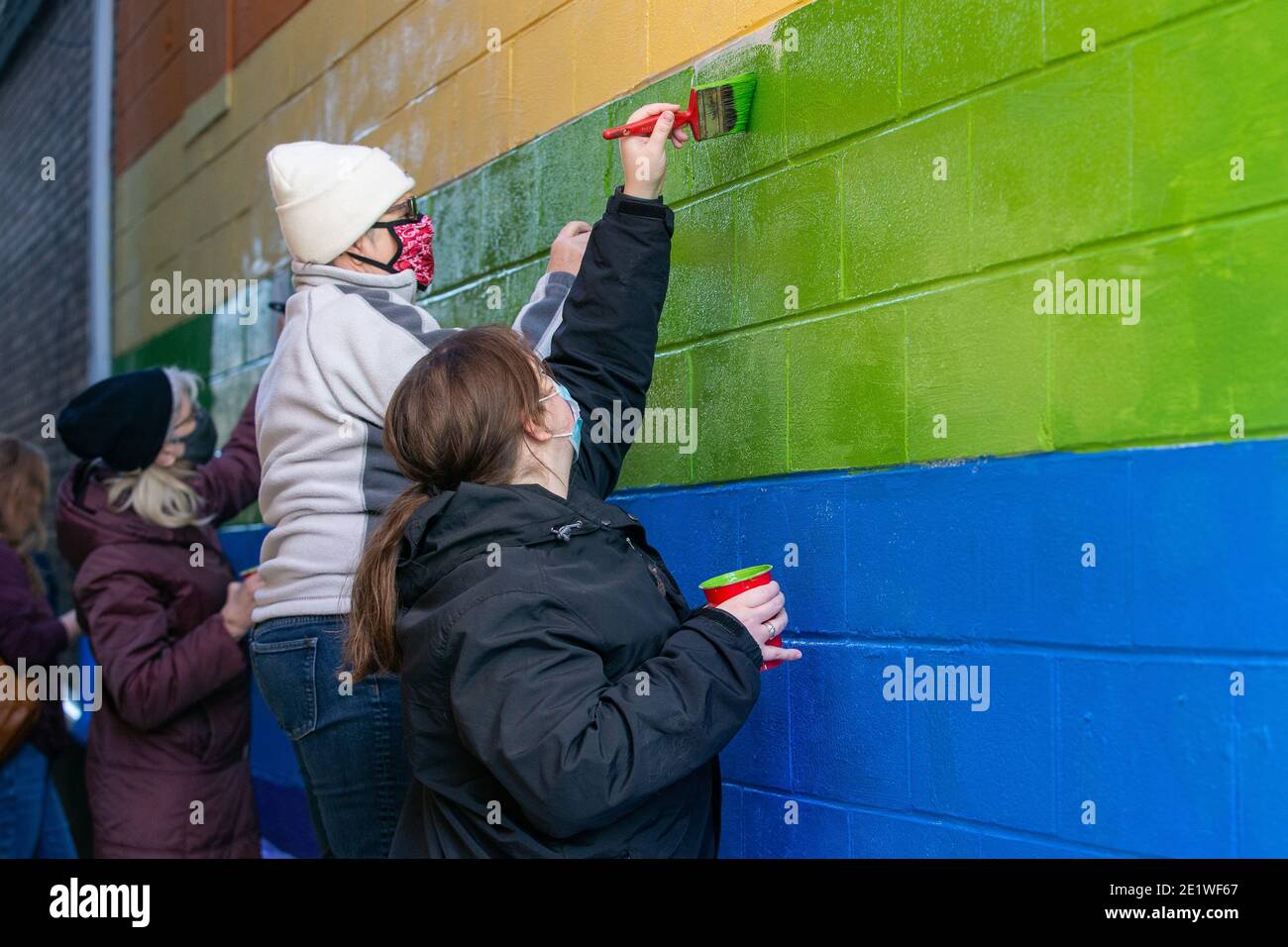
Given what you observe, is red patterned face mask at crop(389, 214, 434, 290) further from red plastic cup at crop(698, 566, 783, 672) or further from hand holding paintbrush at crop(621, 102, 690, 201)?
red plastic cup at crop(698, 566, 783, 672)

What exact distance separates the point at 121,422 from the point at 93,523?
11.1 inches

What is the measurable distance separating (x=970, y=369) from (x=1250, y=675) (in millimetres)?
697

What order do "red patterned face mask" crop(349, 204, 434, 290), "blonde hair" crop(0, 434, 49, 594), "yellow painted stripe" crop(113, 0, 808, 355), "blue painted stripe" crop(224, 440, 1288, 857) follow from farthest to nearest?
1. "blonde hair" crop(0, 434, 49, 594)
2. "yellow painted stripe" crop(113, 0, 808, 355)
3. "red patterned face mask" crop(349, 204, 434, 290)
4. "blue painted stripe" crop(224, 440, 1288, 857)

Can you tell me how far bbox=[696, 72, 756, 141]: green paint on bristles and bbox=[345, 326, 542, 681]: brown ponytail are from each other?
35.9 inches

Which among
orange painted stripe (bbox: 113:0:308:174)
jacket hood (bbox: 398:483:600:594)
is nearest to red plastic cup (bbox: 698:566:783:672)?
jacket hood (bbox: 398:483:600:594)

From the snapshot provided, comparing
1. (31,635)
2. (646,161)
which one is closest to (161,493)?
(31,635)

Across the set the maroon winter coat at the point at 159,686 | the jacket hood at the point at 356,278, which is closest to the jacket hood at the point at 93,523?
the maroon winter coat at the point at 159,686

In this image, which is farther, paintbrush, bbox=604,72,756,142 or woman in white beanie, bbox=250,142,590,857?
paintbrush, bbox=604,72,756,142

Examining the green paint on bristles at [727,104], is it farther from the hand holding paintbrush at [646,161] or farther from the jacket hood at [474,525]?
the jacket hood at [474,525]

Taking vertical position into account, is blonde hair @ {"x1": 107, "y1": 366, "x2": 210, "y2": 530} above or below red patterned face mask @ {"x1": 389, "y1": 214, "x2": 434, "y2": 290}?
below

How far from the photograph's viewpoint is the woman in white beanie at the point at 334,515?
8.49 feet

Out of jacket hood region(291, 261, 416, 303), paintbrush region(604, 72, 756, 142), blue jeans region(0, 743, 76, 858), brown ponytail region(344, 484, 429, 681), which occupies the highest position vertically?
paintbrush region(604, 72, 756, 142)

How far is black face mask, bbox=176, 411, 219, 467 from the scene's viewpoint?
384 centimetres

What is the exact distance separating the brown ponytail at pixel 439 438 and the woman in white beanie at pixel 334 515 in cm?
40
